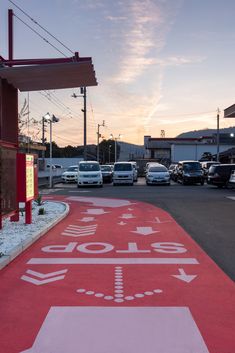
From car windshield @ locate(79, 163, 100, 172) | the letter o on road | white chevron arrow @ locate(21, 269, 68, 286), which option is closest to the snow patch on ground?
white chevron arrow @ locate(21, 269, 68, 286)

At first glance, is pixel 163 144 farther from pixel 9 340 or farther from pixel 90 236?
pixel 9 340

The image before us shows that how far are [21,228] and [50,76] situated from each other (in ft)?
12.8

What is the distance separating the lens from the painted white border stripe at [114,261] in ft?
24.7

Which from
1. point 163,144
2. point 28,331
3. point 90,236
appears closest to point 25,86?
point 90,236

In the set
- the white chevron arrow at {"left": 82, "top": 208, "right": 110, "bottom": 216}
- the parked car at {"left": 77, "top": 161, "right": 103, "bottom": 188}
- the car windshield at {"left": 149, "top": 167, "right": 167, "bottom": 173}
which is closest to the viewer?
the white chevron arrow at {"left": 82, "top": 208, "right": 110, "bottom": 216}

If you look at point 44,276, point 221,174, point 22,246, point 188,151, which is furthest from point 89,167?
point 188,151

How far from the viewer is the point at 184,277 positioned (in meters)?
6.62

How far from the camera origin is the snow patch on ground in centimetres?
843

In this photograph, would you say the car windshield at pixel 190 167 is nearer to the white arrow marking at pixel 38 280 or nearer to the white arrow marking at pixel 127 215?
the white arrow marking at pixel 127 215

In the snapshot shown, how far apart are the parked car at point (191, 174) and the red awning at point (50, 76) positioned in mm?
20606

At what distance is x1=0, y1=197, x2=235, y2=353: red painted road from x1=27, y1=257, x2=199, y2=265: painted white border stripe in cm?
2

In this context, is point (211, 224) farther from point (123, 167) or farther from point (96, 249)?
point (123, 167)

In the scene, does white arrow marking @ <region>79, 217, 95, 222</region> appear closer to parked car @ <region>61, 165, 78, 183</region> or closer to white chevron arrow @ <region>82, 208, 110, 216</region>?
white chevron arrow @ <region>82, 208, 110, 216</region>

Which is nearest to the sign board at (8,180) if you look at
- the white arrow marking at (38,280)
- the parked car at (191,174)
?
the white arrow marking at (38,280)
